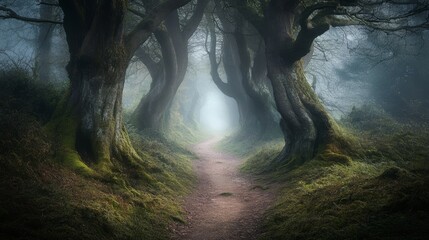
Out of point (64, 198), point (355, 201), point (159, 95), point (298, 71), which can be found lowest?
point (355, 201)

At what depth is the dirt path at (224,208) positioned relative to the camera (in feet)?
22.9

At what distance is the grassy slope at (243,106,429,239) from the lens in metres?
4.64

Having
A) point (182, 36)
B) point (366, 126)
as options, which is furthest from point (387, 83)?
point (182, 36)

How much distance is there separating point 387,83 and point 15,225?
3026cm

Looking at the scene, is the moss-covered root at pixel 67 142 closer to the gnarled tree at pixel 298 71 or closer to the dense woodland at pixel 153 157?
the dense woodland at pixel 153 157

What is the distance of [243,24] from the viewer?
19.3 m

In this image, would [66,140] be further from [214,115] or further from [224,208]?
[214,115]

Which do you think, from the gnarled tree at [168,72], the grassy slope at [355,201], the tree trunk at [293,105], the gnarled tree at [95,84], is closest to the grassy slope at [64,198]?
the gnarled tree at [95,84]

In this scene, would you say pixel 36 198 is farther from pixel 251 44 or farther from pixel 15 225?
pixel 251 44

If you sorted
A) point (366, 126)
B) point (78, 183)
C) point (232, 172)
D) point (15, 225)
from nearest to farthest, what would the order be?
point (15, 225) < point (78, 183) < point (232, 172) < point (366, 126)

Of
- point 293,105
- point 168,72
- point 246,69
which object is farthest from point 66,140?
point 246,69

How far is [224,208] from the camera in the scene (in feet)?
29.3

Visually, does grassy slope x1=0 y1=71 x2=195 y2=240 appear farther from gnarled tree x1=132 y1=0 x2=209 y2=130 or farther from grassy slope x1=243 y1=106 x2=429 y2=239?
gnarled tree x1=132 y1=0 x2=209 y2=130

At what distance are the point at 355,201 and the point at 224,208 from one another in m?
3.87
